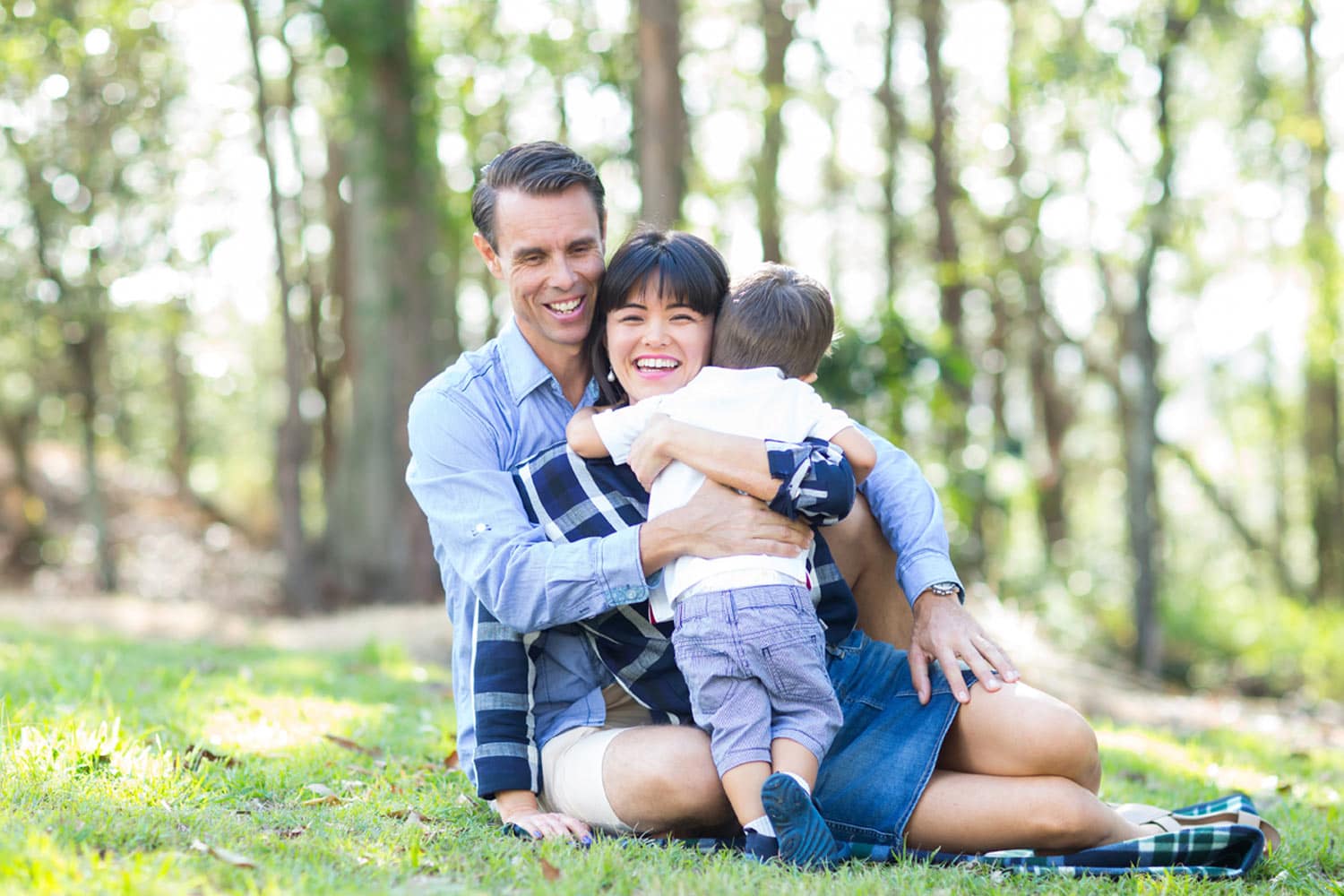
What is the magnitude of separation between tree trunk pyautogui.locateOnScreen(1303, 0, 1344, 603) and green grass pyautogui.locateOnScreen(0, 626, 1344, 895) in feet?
42.5

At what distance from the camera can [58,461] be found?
72.2 ft

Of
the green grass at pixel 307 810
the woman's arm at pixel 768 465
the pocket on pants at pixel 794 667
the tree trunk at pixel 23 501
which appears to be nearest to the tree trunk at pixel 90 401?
the tree trunk at pixel 23 501

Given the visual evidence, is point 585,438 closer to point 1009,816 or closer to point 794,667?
point 794,667

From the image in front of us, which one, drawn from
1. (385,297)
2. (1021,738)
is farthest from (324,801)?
(385,297)

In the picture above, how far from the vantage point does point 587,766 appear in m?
3.11

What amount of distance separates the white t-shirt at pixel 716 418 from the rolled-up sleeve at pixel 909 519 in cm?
34

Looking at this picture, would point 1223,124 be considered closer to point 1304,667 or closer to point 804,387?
point 1304,667

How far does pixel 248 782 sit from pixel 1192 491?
31.5 metres

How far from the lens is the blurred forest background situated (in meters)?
12.0

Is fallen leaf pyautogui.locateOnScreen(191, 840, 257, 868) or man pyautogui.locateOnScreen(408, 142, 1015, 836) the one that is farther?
man pyautogui.locateOnScreen(408, 142, 1015, 836)

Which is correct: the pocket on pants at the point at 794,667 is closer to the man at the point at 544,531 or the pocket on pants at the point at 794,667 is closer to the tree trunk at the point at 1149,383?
the man at the point at 544,531

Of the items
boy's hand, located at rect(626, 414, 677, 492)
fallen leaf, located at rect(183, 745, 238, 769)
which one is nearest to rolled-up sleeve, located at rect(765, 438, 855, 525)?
boy's hand, located at rect(626, 414, 677, 492)

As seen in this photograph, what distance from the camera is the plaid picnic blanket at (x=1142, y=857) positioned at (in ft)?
9.73

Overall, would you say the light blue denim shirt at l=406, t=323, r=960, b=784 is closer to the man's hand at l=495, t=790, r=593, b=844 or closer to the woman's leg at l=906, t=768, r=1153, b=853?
the man's hand at l=495, t=790, r=593, b=844
